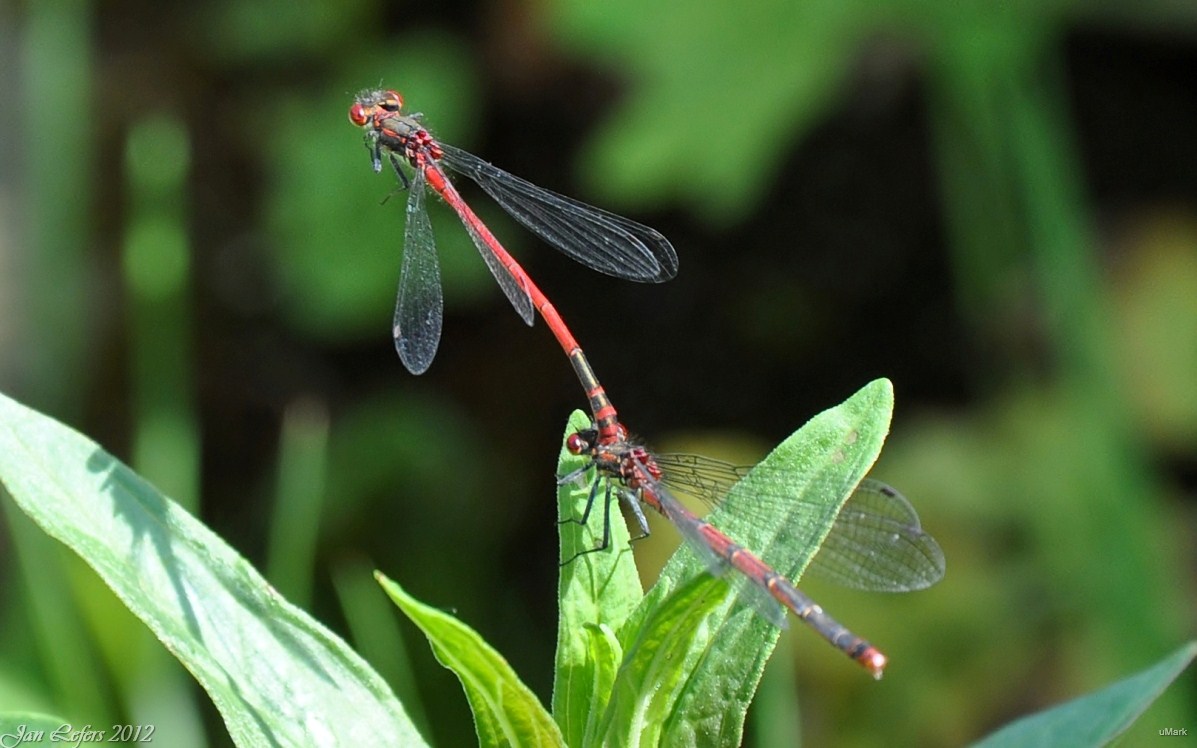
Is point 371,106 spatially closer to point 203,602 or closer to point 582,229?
point 582,229

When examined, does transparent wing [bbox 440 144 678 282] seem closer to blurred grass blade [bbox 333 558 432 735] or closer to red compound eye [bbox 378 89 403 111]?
red compound eye [bbox 378 89 403 111]

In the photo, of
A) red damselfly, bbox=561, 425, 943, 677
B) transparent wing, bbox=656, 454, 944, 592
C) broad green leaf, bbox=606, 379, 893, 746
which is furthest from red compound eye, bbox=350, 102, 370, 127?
broad green leaf, bbox=606, 379, 893, 746

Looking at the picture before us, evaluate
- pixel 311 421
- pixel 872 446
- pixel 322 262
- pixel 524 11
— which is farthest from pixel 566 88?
pixel 872 446

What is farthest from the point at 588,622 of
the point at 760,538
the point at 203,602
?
the point at 203,602

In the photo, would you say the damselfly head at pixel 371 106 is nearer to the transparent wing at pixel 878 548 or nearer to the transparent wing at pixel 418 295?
the transparent wing at pixel 418 295

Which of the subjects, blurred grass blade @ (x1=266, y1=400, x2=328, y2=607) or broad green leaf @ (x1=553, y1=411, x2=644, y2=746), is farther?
blurred grass blade @ (x1=266, y1=400, x2=328, y2=607)
